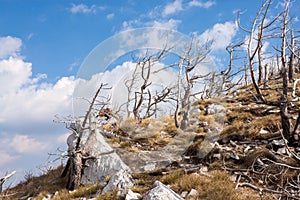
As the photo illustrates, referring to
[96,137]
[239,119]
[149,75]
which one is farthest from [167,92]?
[96,137]

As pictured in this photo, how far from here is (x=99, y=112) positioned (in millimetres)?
12961

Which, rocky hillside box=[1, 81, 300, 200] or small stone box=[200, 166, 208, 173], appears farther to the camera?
small stone box=[200, 166, 208, 173]

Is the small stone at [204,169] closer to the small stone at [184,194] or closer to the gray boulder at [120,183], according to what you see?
the small stone at [184,194]

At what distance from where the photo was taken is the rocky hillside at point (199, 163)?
279 inches

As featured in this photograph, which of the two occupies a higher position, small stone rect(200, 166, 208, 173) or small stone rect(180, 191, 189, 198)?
small stone rect(200, 166, 208, 173)

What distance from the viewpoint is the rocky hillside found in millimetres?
7086

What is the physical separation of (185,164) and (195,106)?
889cm

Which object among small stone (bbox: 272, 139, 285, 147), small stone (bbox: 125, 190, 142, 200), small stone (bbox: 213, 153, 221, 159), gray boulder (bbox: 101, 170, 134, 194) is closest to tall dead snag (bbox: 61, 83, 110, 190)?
gray boulder (bbox: 101, 170, 134, 194)

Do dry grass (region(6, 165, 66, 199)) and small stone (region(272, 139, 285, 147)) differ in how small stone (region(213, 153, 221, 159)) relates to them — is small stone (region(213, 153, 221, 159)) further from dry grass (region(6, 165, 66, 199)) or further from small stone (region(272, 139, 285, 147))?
dry grass (region(6, 165, 66, 199))

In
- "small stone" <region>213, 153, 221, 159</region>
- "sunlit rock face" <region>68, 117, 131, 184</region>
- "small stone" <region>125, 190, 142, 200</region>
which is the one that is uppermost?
"sunlit rock face" <region>68, 117, 131, 184</region>

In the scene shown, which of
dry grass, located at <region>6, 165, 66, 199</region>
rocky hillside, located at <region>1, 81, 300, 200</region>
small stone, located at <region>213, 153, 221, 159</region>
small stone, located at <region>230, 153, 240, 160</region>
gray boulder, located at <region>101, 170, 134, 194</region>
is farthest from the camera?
dry grass, located at <region>6, 165, 66, 199</region>

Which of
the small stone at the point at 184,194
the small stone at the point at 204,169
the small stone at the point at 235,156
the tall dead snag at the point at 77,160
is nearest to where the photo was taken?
the small stone at the point at 184,194

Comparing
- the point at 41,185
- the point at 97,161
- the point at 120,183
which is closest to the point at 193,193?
the point at 120,183

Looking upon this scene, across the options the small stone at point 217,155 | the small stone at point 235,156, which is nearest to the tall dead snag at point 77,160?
the small stone at point 217,155
